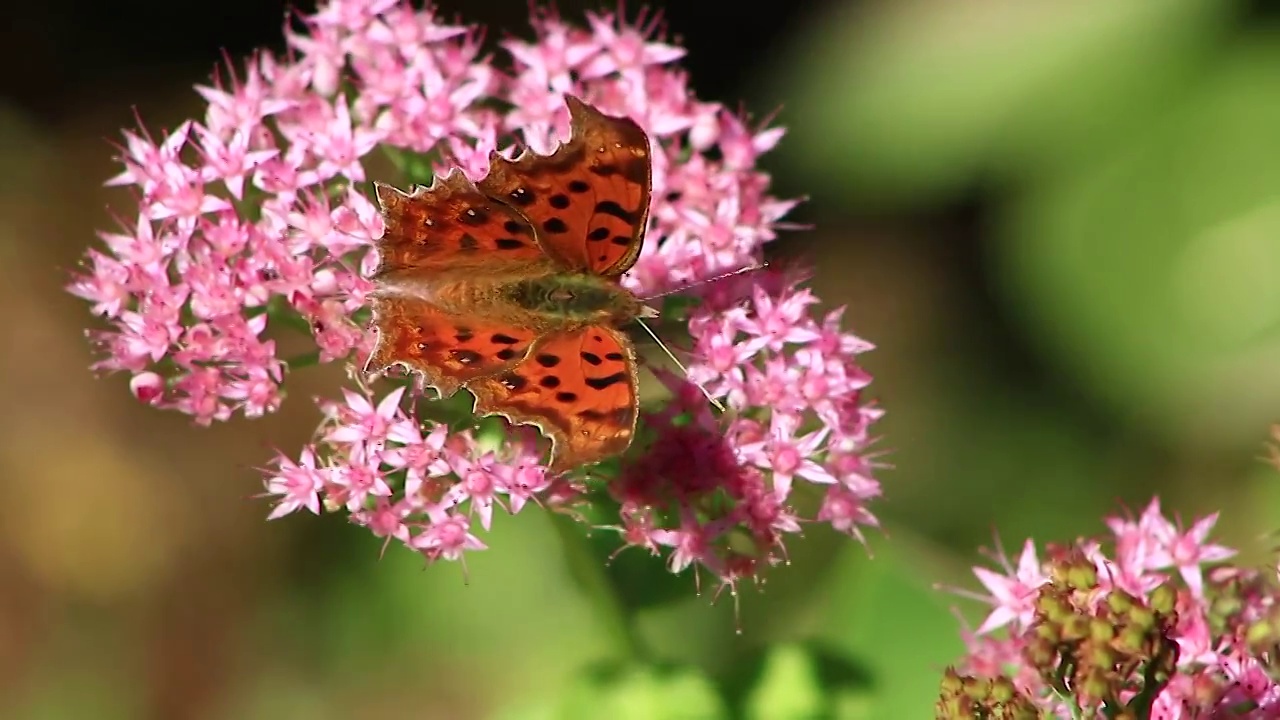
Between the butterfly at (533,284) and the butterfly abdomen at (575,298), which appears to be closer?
the butterfly at (533,284)

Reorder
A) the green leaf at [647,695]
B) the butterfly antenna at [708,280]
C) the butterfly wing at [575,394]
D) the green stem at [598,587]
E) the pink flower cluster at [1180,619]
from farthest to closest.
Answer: the green leaf at [647,695] → the green stem at [598,587] → the butterfly antenna at [708,280] → the pink flower cluster at [1180,619] → the butterfly wing at [575,394]

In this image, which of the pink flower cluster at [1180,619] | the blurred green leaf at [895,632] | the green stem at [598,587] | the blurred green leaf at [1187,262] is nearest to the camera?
the pink flower cluster at [1180,619]

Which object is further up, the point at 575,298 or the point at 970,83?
the point at 970,83

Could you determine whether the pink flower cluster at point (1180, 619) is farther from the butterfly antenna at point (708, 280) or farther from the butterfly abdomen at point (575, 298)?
the butterfly abdomen at point (575, 298)

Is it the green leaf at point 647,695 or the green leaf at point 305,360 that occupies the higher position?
the green leaf at point 305,360

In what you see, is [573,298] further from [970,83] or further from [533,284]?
[970,83]

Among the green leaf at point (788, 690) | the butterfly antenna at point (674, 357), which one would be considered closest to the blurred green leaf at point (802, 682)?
the green leaf at point (788, 690)

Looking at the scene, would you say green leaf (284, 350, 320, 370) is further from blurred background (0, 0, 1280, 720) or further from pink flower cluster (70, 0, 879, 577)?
blurred background (0, 0, 1280, 720)

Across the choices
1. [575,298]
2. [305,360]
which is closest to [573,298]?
[575,298]

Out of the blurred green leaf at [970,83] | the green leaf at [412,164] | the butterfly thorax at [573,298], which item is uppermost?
the blurred green leaf at [970,83]
